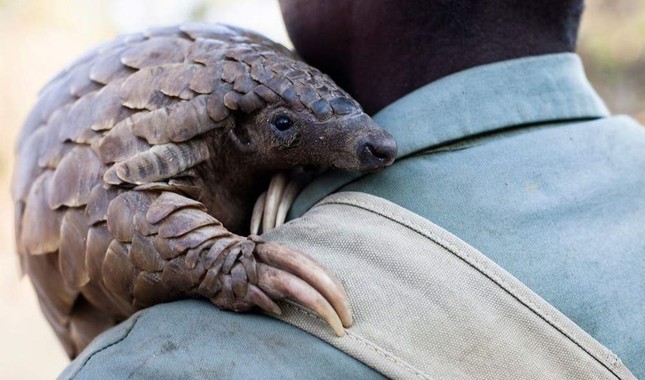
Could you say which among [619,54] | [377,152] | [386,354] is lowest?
[619,54]

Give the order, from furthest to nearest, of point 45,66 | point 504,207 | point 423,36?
1. point 45,66
2. point 423,36
3. point 504,207

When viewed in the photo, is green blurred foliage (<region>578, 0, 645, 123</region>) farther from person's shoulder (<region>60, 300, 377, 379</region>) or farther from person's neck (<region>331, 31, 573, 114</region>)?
person's shoulder (<region>60, 300, 377, 379</region>)

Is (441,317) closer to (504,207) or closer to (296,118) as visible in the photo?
(504,207)

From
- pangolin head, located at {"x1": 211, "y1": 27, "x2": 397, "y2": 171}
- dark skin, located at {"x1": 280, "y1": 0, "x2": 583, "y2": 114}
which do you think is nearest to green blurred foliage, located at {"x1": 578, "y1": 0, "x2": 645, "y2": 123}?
dark skin, located at {"x1": 280, "y1": 0, "x2": 583, "y2": 114}

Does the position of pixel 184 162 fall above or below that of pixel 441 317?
above

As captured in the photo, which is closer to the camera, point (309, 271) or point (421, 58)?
point (309, 271)

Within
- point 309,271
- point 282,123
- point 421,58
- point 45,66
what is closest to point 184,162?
point 282,123
